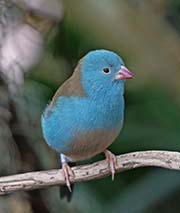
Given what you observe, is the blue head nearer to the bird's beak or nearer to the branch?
the bird's beak

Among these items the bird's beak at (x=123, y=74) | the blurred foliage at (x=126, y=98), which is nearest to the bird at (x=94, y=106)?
the bird's beak at (x=123, y=74)

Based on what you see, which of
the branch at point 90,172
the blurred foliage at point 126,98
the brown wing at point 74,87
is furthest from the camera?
the blurred foliage at point 126,98

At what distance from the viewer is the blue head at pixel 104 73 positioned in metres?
2.72

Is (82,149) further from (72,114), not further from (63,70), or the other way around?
(63,70)

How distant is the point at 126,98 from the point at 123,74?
1.89 feet

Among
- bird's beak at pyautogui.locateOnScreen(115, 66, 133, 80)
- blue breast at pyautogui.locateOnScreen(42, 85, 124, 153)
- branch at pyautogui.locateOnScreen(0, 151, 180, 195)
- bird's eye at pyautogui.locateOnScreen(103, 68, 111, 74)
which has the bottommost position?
branch at pyautogui.locateOnScreen(0, 151, 180, 195)

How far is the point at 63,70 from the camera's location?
3.40 metres

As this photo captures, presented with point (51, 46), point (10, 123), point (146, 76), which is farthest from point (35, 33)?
point (146, 76)

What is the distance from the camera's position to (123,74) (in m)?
2.70

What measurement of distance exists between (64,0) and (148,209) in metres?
0.84

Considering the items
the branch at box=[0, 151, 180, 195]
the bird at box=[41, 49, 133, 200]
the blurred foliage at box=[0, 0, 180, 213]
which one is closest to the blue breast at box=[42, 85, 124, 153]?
the bird at box=[41, 49, 133, 200]

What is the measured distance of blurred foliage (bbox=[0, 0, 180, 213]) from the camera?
122 inches

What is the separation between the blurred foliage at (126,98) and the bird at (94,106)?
13.9 inches

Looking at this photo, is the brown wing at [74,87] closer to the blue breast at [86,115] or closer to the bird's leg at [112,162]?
the blue breast at [86,115]
